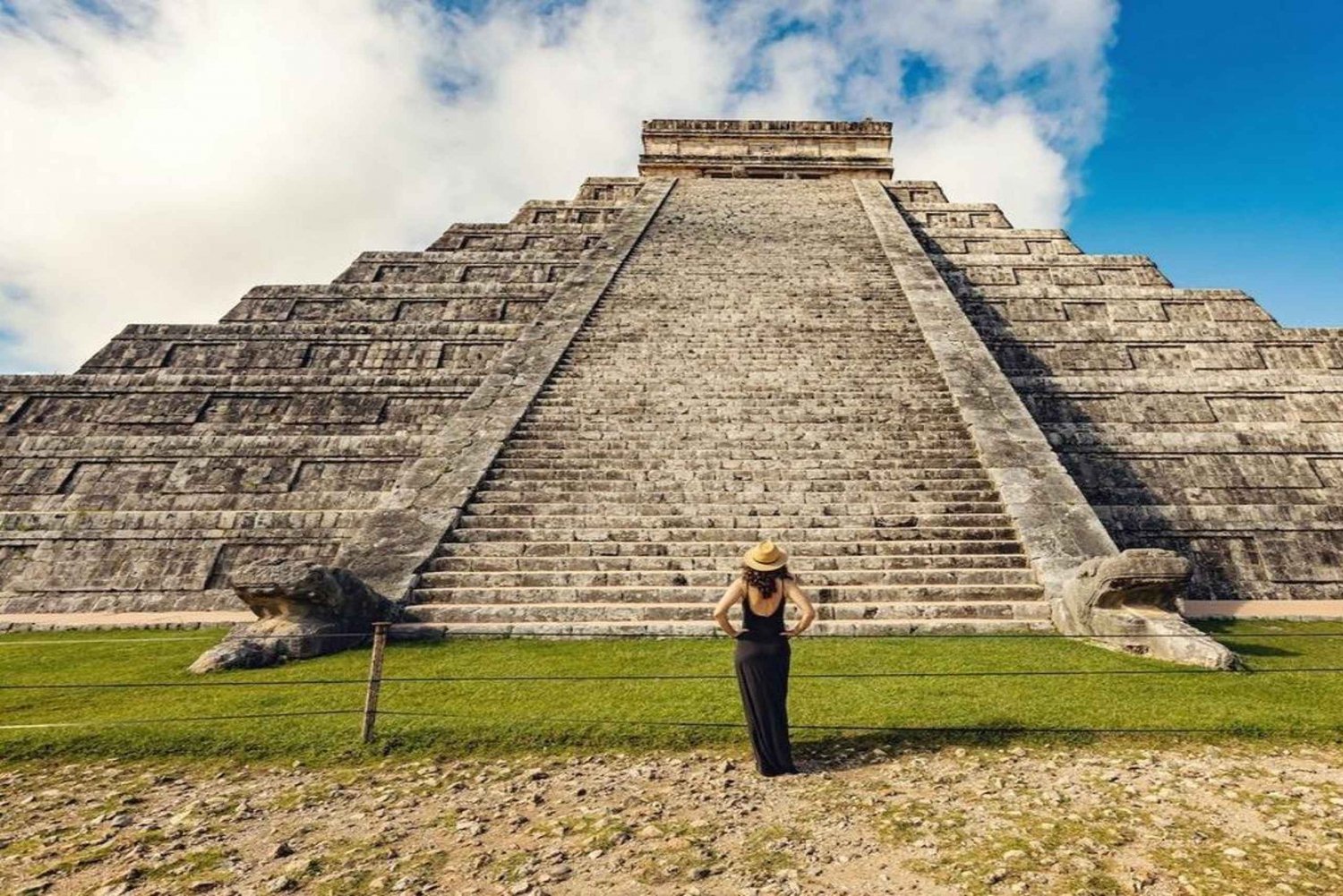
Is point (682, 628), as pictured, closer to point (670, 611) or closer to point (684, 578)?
point (670, 611)

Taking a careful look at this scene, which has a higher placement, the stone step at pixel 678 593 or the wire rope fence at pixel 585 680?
the stone step at pixel 678 593

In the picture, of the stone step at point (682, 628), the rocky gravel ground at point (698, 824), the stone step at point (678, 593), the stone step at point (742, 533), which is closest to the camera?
the rocky gravel ground at point (698, 824)

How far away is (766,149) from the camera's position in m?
26.8

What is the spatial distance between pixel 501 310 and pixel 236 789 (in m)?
11.9

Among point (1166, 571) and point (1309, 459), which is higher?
point (1309, 459)

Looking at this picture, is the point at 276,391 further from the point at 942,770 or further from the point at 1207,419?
the point at 1207,419

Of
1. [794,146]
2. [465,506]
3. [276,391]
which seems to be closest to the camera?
[465,506]

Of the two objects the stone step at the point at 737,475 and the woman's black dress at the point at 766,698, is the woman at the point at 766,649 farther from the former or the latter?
the stone step at the point at 737,475

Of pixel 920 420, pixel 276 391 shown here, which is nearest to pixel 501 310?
pixel 276 391

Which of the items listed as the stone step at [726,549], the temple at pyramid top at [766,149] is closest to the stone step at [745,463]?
the stone step at [726,549]

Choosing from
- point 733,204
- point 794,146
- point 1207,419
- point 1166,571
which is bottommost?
point 1166,571

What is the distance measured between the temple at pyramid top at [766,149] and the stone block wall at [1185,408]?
37.2 ft

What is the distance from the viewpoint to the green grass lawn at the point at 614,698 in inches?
190

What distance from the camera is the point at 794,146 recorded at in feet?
88.2
